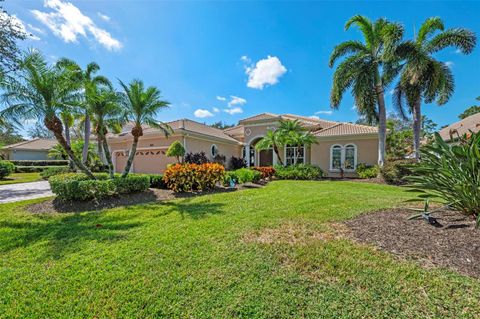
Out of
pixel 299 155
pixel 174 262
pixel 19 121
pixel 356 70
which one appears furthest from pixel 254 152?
pixel 174 262

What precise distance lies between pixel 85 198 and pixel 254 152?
57.8ft

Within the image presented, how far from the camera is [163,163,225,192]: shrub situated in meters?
10.9

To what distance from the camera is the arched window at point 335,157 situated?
65.8ft

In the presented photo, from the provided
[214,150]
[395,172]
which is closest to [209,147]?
[214,150]

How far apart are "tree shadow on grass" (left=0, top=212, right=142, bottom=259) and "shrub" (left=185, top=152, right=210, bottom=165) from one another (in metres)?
11.0

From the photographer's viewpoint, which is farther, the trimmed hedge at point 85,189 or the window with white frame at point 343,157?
the window with white frame at point 343,157

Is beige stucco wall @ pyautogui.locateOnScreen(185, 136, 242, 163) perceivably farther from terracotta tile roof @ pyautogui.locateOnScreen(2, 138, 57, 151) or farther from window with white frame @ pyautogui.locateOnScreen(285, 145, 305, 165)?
terracotta tile roof @ pyautogui.locateOnScreen(2, 138, 57, 151)

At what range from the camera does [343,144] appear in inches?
780

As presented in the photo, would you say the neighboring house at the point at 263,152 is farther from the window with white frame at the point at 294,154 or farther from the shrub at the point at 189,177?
the shrub at the point at 189,177

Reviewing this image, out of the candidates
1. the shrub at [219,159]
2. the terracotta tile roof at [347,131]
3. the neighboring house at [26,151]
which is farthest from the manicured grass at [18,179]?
the terracotta tile roof at [347,131]

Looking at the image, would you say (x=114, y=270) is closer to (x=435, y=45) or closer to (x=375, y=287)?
(x=375, y=287)

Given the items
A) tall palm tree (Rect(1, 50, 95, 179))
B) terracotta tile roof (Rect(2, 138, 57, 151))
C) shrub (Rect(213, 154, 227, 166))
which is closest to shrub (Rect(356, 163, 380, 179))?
shrub (Rect(213, 154, 227, 166))

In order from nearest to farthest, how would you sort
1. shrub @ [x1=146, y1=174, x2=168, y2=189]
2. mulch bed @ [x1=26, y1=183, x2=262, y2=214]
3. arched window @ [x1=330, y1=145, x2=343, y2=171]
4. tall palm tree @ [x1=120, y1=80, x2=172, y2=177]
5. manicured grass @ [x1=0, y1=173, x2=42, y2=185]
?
1. mulch bed @ [x1=26, y1=183, x2=262, y2=214]
2. tall palm tree @ [x1=120, y1=80, x2=172, y2=177]
3. shrub @ [x1=146, y1=174, x2=168, y2=189]
4. manicured grass @ [x1=0, y1=173, x2=42, y2=185]
5. arched window @ [x1=330, y1=145, x2=343, y2=171]

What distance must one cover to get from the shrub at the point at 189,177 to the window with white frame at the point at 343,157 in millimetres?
13389
